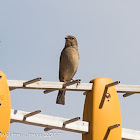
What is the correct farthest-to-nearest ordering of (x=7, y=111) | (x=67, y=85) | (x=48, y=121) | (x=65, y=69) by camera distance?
(x=65, y=69) → (x=67, y=85) → (x=48, y=121) → (x=7, y=111)

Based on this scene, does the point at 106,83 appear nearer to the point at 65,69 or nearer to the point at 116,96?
the point at 116,96

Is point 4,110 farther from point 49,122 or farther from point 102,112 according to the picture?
point 102,112

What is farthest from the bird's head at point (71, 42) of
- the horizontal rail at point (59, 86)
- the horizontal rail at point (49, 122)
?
the horizontal rail at point (49, 122)

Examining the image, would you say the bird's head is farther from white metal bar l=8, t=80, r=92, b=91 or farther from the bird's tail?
white metal bar l=8, t=80, r=92, b=91

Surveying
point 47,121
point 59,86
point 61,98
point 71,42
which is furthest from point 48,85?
point 71,42

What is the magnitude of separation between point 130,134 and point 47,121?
1.26 m

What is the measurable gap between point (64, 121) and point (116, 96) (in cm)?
91

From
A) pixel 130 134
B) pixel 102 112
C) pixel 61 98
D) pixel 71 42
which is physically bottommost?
pixel 130 134

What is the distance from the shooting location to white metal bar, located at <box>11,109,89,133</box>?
4996 mm

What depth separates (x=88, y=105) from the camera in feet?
18.7

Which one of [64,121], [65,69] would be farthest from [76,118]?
[65,69]

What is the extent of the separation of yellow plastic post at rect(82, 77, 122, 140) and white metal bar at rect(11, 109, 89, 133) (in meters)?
0.17

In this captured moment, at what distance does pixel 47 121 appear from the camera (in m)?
5.11

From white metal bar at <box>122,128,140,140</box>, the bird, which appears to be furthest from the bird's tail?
white metal bar at <box>122,128,140,140</box>
